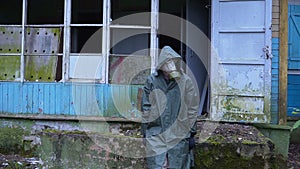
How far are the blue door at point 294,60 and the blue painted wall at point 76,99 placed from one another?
2678mm

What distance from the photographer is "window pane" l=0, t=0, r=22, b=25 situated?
23.7 feet

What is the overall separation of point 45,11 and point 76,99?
8.74 feet

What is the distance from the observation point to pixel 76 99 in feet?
19.2

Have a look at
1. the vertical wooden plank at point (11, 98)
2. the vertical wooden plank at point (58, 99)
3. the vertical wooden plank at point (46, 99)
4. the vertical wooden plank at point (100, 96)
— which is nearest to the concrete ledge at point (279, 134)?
the vertical wooden plank at point (100, 96)

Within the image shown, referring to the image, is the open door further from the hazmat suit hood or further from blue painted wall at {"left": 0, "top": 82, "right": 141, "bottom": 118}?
the hazmat suit hood

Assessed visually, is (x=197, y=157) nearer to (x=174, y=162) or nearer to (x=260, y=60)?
(x=174, y=162)

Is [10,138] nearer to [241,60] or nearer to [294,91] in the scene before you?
Result: [241,60]

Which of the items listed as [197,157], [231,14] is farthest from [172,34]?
[197,157]

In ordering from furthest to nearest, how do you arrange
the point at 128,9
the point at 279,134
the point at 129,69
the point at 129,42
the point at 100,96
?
the point at 128,9, the point at 129,42, the point at 129,69, the point at 100,96, the point at 279,134

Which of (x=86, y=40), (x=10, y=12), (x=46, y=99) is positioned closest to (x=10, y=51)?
(x=46, y=99)

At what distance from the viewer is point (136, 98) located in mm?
5848

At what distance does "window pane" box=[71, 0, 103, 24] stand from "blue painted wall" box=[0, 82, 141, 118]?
229 centimetres

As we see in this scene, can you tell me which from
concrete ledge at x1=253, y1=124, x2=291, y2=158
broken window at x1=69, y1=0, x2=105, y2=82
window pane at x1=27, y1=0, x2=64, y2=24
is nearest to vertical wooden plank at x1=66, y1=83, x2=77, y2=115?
broken window at x1=69, y1=0, x2=105, y2=82

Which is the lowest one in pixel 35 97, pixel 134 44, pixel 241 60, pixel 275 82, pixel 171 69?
pixel 35 97
